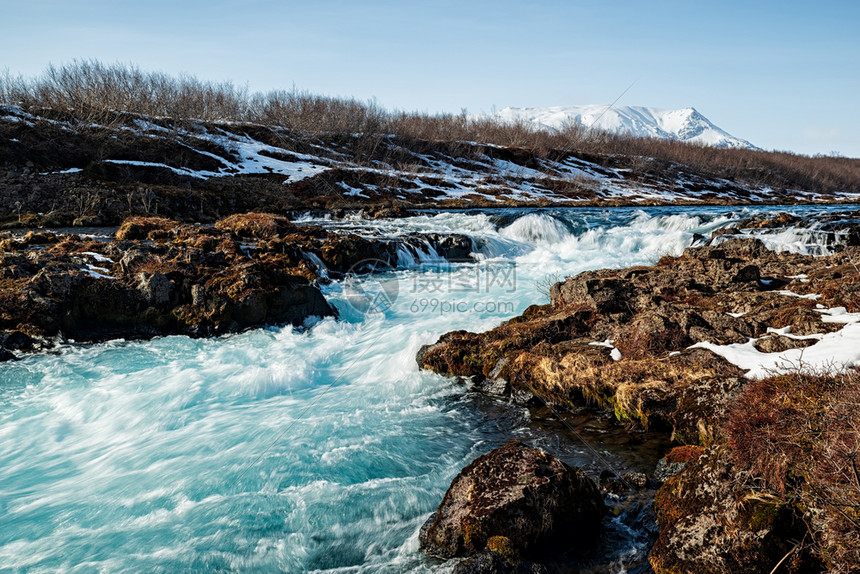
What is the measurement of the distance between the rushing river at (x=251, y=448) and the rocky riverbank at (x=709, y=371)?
0.47 meters

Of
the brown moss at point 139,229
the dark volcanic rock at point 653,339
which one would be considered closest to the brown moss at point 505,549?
the dark volcanic rock at point 653,339

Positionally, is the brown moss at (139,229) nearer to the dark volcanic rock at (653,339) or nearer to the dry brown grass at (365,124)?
the dark volcanic rock at (653,339)

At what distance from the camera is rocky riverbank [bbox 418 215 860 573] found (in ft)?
12.0

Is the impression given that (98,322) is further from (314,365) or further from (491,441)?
(491,441)

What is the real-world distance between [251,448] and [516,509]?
13.8 ft

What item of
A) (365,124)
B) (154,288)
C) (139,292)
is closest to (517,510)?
(154,288)

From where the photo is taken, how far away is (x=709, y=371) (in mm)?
6367

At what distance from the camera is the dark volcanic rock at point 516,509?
4.26m

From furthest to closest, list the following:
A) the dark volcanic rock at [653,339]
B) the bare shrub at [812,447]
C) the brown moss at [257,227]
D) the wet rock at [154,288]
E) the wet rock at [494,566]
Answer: the brown moss at [257,227] < the wet rock at [154,288] < the dark volcanic rock at [653,339] < the wet rock at [494,566] < the bare shrub at [812,447]

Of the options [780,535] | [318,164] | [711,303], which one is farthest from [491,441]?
[318,164]

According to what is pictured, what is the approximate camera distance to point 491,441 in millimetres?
6707

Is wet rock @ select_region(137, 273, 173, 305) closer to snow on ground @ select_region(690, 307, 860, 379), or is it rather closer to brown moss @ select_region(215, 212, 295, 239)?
brown moss @ select_region(215, 212, 295, 239)

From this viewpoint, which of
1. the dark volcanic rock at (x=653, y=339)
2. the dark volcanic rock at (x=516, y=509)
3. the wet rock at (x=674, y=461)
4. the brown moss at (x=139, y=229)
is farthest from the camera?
the brown moss at (x=139, y=229)

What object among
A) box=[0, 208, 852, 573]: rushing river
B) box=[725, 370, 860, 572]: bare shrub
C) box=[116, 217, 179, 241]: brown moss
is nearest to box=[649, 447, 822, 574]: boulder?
box=[725, 370, 860, 572]: bare shrub
